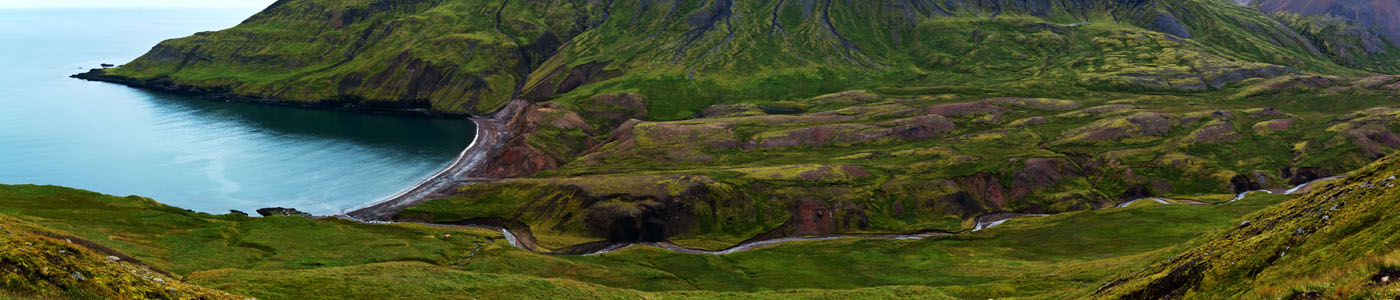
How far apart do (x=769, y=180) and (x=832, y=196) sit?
1567 centimetres

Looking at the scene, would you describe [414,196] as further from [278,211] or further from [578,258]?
[578,258]

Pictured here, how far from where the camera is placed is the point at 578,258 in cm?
11575

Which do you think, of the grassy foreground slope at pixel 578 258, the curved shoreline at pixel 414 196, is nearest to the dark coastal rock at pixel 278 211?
the curved shoreline at pixel 414 196

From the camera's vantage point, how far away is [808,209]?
498 ft

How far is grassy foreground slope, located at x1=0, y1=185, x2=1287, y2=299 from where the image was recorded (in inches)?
2753

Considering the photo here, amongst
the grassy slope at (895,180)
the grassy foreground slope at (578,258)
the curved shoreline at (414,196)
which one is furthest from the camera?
the curved shoreline at (414,196)

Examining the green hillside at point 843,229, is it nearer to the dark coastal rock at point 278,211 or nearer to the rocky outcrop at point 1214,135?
the rocky outcrop at point 1214,135

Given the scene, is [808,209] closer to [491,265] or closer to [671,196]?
[671,196]

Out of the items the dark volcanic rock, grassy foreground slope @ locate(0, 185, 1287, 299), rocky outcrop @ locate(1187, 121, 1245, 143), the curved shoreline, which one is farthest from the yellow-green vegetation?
rocky outcrop @ locate(1187, 121, 1245, 143)

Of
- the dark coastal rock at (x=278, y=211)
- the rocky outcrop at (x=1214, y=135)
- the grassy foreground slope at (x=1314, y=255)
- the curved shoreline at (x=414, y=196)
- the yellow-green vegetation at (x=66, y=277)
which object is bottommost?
the rocky outcrop at (x=1214, y=135)

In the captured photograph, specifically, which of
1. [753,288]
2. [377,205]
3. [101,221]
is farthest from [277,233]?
[753,288]

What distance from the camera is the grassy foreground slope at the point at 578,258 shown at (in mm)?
69938

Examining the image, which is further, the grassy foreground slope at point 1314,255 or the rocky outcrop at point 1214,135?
the rocky outcrop at point 1214,135

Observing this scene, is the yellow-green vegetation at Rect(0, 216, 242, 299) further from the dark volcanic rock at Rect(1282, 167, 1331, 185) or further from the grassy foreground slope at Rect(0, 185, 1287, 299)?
the dark volcanic rock at Rect(1282, 167, 1331, 185)
